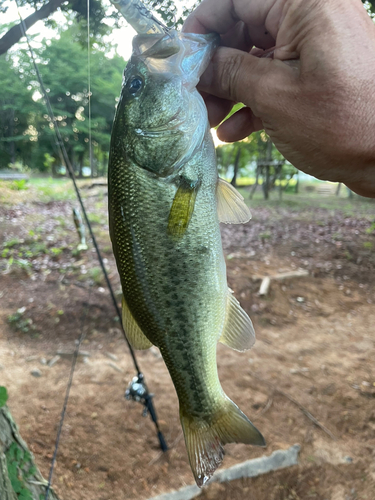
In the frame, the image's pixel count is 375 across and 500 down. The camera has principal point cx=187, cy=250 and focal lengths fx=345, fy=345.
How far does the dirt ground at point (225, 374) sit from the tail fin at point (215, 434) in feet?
5.40

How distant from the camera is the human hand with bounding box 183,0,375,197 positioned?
117cm

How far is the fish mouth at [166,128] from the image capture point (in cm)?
132

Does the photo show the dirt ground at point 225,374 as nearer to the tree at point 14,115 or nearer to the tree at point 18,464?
the tree at point 18,464

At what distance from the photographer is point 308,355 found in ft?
14.2

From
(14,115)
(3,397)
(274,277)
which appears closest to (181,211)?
(3,397)

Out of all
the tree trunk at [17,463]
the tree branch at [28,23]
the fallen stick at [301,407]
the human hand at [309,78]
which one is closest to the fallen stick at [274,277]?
the fallen stick at [301,407]

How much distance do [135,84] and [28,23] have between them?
9.53ft

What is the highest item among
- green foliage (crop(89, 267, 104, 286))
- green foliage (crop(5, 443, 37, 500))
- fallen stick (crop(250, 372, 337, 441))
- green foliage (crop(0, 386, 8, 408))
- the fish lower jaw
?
the fish lower jaw

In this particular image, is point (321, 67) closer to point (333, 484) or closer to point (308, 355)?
point (333, 484)

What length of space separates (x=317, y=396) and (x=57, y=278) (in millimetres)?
4325

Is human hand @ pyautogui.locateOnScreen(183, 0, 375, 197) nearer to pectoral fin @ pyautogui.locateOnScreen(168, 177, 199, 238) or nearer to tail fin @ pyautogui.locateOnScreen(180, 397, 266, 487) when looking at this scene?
pectoral fin @ pyautogui.locateOnScreen(168, 177, 199, 238)

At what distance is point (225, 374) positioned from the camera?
3.90 meters

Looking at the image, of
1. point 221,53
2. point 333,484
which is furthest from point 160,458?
point 221,53

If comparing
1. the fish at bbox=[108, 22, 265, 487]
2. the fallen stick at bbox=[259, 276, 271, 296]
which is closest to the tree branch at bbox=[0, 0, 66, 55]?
the fish at bbox=[108, 22, 265, 487]
